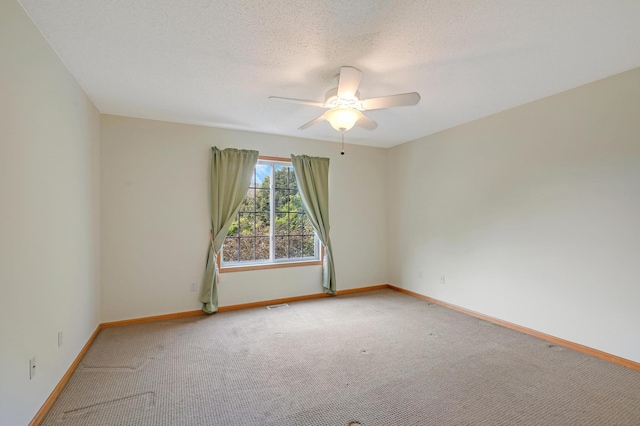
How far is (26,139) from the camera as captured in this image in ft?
6.03

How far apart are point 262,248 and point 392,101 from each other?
2.96 metres

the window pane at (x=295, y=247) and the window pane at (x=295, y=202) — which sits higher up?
the window pane at (x=295, y=202)

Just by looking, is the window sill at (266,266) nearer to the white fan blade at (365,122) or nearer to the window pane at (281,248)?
the window pane at (281,248)

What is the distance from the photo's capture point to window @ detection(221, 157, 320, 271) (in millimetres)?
4438

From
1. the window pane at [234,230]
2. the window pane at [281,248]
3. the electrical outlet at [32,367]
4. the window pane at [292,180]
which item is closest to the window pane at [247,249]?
the window pane at [234,230]

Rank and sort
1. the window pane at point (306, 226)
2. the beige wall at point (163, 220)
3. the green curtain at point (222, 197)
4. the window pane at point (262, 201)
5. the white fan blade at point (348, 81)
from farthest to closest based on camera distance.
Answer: the window pane at point (306, 226) → the window pane at point (262, 201) → the green curtain at point (222, 197) → the beige wall at point (163, 220) → the white fan blade at point (348, 81)

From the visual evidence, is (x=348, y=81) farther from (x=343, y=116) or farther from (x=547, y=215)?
(x=547, y=215)

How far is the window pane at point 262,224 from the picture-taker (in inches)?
180

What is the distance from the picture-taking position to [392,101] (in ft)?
8.17

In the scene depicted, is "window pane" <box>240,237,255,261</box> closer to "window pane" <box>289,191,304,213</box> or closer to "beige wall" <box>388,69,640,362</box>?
"window pane" <box>289,191,304,213</box>

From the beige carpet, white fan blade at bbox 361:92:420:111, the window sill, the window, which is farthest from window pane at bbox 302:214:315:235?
white fan blade at bbox 361:92:420:111

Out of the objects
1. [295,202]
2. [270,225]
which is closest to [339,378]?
[270,225]

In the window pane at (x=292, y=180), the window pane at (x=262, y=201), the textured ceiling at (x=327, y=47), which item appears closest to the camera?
the textured ceiling at (x=327, y=47)

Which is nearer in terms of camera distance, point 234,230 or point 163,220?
point 163,220
